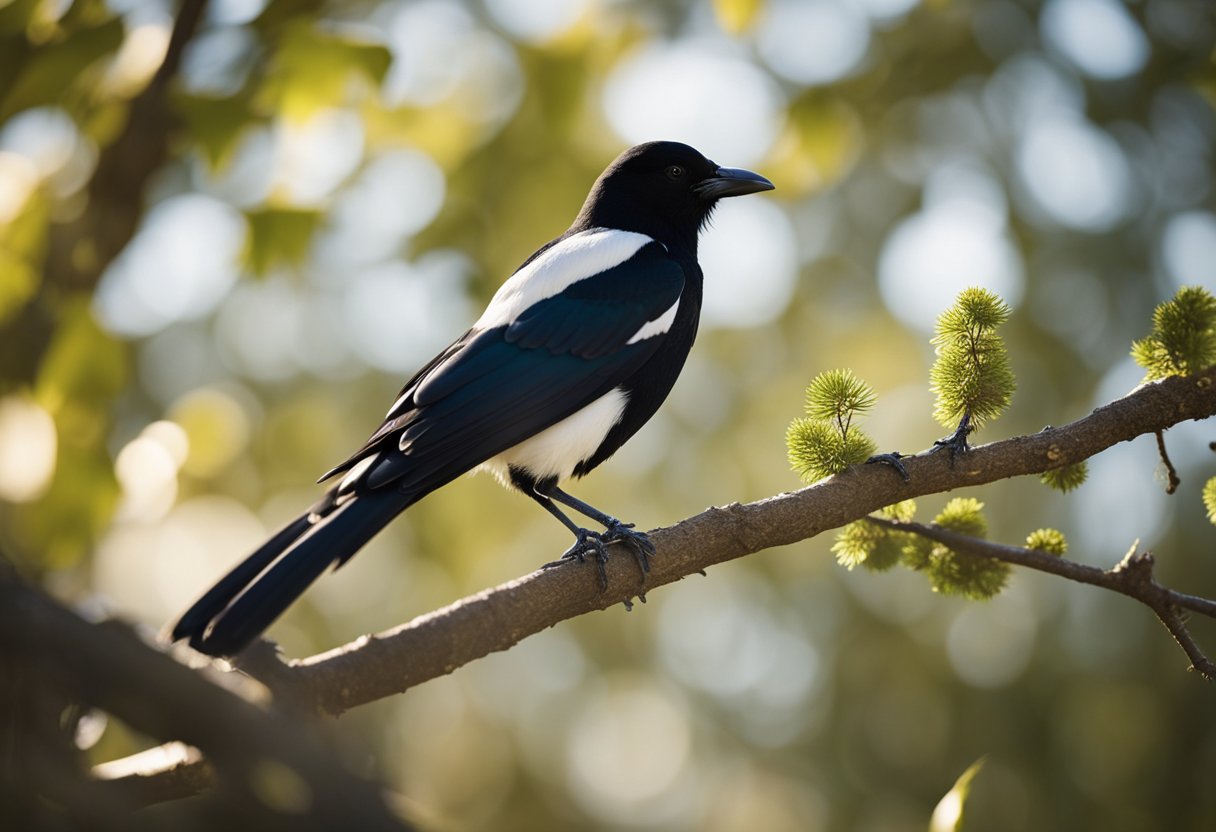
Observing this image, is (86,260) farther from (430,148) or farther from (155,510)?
(430,148)

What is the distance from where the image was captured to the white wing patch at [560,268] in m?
4.02

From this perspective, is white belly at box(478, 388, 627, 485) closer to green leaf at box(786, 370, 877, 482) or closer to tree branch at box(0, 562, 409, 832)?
green leaf at box(786, 370, 877, 482)

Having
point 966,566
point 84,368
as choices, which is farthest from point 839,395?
point 84,368

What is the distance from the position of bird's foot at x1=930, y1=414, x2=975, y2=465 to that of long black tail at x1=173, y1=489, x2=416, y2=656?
1.43 metres

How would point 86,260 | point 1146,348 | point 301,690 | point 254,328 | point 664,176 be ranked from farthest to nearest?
point 254,328, point 664,176, point 86,260, point 1146,348, point 301,690

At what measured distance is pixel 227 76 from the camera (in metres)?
4.54

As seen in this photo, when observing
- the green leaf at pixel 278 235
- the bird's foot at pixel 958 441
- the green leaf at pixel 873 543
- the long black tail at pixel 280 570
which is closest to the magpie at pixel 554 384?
the long black tail at pixel 280 570

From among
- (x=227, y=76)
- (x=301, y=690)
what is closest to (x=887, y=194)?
(x=227, y=76)

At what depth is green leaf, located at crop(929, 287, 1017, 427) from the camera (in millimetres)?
2812

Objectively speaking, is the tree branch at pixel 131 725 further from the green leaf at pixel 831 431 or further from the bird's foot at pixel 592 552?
the green leaf at pixel 831 431

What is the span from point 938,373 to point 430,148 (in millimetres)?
3732

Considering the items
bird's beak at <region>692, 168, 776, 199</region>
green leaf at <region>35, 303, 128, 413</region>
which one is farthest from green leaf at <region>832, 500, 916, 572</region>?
green leaf at <region>35, 303, 128, 413</region>

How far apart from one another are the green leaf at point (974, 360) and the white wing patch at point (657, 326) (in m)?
1.33

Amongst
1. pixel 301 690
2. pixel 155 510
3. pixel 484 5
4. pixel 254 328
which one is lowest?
pixel 301 690
